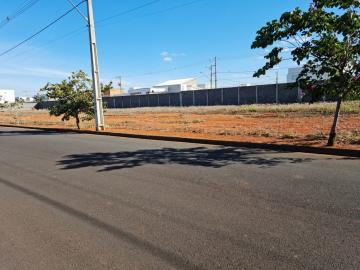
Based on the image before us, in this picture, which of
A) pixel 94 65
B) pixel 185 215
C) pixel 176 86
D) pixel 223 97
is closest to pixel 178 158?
pixel 185 215

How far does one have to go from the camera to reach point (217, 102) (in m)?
52.5

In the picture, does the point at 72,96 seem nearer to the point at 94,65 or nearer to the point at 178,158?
the point at 94,65

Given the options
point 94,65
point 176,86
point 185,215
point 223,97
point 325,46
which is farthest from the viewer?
point 176,86

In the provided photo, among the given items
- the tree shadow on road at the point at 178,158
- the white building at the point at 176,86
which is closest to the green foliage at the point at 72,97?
the tree shadow on road at the point at 178,158

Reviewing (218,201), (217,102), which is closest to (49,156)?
(218,201)

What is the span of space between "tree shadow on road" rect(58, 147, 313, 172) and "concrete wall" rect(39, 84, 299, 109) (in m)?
26.4

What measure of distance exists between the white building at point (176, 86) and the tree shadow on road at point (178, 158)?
4147 inches

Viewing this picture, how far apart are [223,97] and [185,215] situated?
47.4 metres

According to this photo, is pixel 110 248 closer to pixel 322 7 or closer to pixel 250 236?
pixel 250 236

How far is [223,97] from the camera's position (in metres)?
51.6

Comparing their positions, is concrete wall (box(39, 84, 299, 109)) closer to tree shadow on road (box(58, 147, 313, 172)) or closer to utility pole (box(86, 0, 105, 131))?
utility pole (box(86, 0, 105, 131))

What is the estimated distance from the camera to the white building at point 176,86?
118m

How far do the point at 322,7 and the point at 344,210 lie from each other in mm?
6688

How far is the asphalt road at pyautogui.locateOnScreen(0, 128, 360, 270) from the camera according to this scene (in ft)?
12.2
